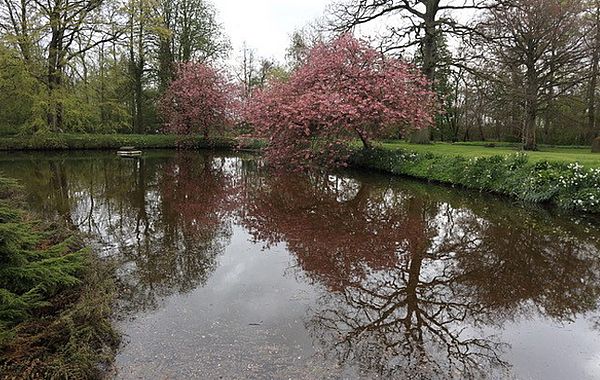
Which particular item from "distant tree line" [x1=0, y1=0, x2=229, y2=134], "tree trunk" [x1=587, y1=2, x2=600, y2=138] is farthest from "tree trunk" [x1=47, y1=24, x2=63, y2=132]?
"tree trunk" [x1=587, y1=2, x2=600, y2=138]

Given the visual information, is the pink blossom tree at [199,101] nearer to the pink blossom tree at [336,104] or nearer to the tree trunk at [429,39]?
the pink blossom tree at [336,104]

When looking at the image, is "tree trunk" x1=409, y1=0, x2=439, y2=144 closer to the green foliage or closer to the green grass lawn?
the green grass lawn

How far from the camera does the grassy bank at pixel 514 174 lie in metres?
9.67

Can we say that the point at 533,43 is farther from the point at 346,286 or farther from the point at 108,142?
the point at 108,142

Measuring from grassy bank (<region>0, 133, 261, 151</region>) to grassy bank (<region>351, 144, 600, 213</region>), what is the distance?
10.2m

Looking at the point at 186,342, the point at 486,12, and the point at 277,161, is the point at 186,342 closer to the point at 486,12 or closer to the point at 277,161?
the point at 277,161

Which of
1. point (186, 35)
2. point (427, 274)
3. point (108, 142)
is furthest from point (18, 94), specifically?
point (427, 274)

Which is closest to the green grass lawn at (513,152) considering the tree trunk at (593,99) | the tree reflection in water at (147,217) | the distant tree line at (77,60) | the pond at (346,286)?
the pond at (346,286)

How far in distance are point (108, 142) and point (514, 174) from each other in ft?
Answer: 86.0

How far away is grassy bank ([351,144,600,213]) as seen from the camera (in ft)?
31.7

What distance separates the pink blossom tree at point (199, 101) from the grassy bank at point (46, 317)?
2558cm

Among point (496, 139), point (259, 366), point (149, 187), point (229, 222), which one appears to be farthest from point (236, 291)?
point (496, 139)

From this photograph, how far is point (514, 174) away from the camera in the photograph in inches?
Answer: 457

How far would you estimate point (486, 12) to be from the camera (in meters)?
19.8
